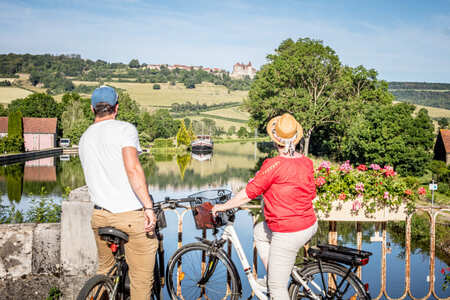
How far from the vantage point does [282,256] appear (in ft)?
10.8

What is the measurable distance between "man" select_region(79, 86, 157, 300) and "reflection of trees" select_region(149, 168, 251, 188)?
2672cm

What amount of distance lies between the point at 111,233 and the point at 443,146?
51.0m

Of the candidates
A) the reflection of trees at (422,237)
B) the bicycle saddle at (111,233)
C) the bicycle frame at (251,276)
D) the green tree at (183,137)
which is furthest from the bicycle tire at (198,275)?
the green tree at (183,137)

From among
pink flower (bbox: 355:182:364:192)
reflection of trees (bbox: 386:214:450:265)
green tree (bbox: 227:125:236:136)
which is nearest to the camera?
pink flower (bbox: 355:182:364:192)

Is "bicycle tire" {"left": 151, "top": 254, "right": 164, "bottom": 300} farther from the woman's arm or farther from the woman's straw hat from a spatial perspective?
the woman's straw hat

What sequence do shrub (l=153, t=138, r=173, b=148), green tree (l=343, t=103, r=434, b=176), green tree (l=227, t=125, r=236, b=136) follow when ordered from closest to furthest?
green tree (l=343, t=103, r=434, b=176) < shrub (l=153, t=138, r=173, b=148) < green tree (l=227, t=125, r=236, b=136)

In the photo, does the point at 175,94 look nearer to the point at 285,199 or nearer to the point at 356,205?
the point at 356,205

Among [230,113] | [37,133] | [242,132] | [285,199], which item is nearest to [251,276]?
[285,199]

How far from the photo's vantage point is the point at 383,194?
4.30m

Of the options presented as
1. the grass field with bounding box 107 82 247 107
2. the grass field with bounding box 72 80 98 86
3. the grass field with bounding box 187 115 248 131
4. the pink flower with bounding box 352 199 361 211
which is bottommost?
the grass field with bounding box 187 115 248 131

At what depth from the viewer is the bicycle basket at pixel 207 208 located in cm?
380

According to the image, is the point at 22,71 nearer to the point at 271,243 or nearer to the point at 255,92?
the point at 255,92

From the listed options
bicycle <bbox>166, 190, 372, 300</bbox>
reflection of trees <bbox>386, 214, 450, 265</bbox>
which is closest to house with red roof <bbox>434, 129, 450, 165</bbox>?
reflection of trees <bbox>386, 214, 450, 265</bbox>

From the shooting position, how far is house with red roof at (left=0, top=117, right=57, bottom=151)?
67312 millimetres
